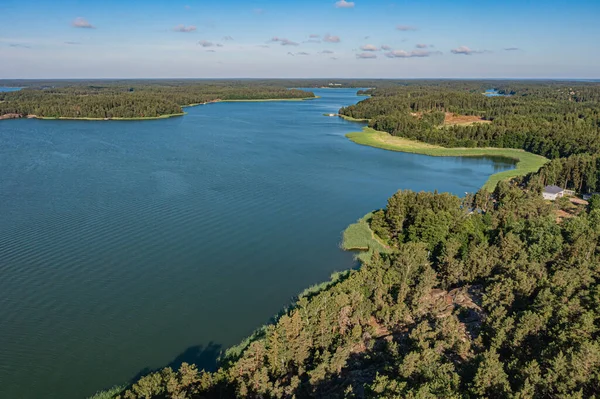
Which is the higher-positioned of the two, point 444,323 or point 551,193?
point 551,193

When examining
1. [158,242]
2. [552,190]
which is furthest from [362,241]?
[552,190]

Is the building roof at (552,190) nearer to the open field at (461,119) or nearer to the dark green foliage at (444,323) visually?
the dark green foliage at (444,323)

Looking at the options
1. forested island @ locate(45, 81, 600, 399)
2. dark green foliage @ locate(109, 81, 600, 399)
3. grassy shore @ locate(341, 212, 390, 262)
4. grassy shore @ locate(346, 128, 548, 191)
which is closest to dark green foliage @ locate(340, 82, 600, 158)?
grassy shore @ locate(346, 128, 548, 191)

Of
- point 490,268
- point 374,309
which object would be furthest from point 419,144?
point 374,309

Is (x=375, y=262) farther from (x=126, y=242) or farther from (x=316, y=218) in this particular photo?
(x=126, y=242)

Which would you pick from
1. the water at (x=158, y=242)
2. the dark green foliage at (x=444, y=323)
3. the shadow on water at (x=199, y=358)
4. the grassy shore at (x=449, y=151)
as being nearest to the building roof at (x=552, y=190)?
the water at (x=158, y=242)

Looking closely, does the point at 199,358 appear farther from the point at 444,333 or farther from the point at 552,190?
the point at 552,190
